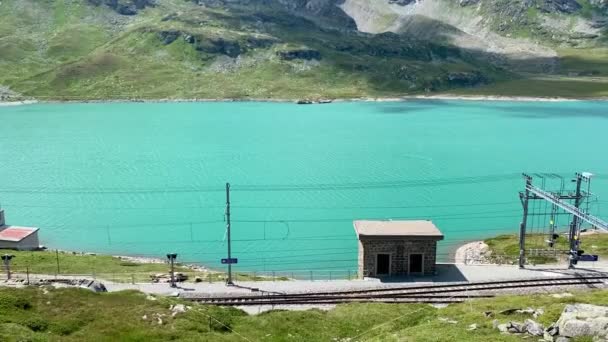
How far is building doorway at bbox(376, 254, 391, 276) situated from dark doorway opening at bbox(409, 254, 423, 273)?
1854 mm

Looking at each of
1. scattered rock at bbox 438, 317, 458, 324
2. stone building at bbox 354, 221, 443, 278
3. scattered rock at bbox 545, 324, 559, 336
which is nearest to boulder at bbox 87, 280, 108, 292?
stone building at bbox 354, 221, 443, 278

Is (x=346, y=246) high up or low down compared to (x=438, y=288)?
down

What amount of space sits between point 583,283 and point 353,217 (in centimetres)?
3906

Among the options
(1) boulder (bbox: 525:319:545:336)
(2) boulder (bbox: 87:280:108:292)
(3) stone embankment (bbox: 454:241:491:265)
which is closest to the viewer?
(1) boulder (bbox: 525:319:545:336)

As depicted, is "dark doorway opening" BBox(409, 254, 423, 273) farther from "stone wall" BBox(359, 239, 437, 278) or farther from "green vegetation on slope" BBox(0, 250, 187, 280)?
"green vegetation on slope" BBox(0, 250, 187, 280)

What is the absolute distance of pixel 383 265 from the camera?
42906mm

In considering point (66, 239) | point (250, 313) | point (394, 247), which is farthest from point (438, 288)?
point (66, 239)

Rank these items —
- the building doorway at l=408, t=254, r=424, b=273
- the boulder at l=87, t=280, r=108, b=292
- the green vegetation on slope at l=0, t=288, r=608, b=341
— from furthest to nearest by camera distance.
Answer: the building doorway at l=408, t=254, r=424, b=273 → the boulder at l=87, t=280, r=108, b=292 → the green vegetation on slope at l=0, t=288, r=608, b=341

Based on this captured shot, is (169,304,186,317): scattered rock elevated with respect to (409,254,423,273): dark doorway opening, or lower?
elevated

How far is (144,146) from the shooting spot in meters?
132

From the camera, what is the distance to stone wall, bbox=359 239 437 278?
4206cm

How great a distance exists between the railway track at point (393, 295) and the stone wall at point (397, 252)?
117 inches

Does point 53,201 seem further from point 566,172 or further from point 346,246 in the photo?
point 566,172

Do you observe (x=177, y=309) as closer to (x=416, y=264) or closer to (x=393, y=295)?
(x=393, y=295)
